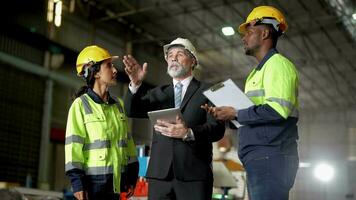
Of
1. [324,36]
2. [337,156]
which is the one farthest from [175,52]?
[337,156]

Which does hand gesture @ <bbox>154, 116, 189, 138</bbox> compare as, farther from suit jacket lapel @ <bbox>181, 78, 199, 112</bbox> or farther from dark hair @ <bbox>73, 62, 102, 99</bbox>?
dark hair @ <bbox>73, 62, 102, 99</bbox>

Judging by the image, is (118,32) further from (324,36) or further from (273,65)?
(273,65)

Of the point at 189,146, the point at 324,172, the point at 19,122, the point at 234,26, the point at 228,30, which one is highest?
the point at 234,26

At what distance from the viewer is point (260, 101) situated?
3002 mm

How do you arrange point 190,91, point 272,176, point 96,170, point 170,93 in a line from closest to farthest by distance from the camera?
point 272,176
point 96,170
point 190,91
point 170,93

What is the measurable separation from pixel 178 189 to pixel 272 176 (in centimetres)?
71

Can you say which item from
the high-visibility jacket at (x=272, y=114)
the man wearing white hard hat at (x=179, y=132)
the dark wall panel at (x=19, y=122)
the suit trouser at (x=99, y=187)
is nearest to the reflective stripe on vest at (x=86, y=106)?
the man wearing white hard hat at (x=179, y=132)

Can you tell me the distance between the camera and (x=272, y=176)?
9.07ft

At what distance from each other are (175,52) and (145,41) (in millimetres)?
14836

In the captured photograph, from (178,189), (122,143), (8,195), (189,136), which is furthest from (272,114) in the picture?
(8,195)

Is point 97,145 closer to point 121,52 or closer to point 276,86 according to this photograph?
point 276,86

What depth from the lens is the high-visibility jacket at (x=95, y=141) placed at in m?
3.39

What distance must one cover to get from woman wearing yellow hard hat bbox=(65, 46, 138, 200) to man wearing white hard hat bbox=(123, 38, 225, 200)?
0.22 m

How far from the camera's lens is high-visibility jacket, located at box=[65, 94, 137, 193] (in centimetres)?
339
